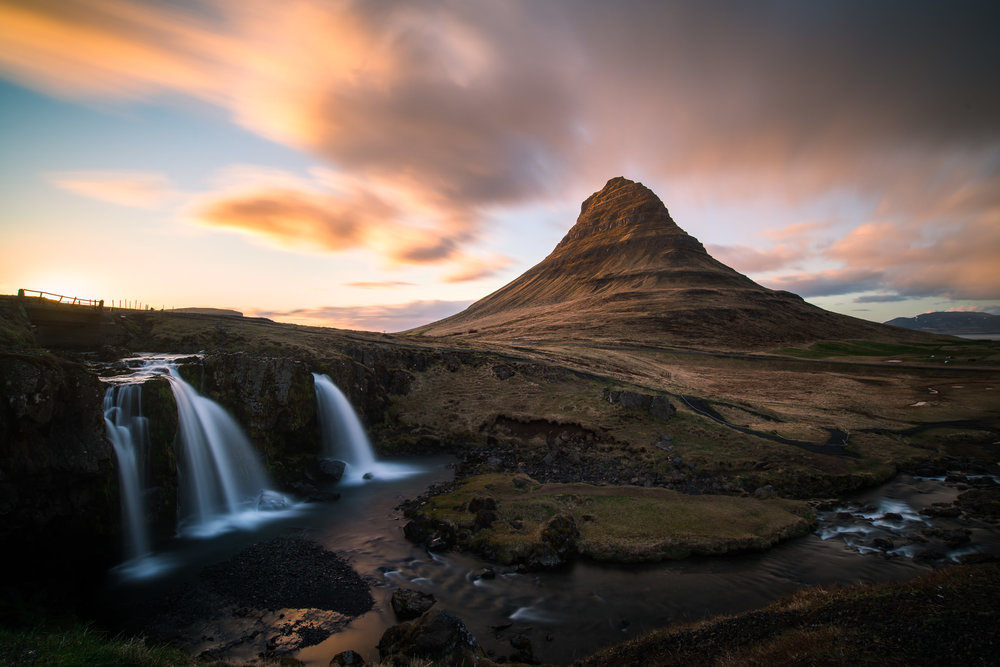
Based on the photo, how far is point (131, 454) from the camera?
26797 millimetres

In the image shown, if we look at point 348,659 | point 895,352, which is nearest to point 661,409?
point 348,659

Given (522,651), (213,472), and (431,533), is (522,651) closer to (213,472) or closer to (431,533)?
(431,533)

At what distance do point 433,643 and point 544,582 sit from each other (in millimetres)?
8482

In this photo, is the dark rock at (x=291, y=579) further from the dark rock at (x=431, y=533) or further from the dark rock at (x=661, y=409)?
the dark rock at (x=661, y=409)

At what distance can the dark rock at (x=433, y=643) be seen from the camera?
14495 millimetres

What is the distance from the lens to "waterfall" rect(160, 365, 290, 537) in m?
29.1

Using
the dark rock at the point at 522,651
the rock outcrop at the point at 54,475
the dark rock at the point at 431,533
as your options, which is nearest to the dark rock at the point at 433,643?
the dark rock at the point at 522,651

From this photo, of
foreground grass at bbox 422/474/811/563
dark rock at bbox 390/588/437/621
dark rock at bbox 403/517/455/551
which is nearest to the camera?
dark rock at bbox 390/588/437/621

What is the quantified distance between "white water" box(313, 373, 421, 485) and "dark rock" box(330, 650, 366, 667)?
22936 mm

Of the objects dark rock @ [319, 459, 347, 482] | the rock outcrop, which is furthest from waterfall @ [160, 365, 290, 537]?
the rock outcrop

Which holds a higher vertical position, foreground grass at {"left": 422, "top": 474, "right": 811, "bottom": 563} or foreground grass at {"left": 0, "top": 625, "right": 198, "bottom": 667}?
foreground grass at {"left": 0, "top": 625, "right": 198, "bottom": 667}

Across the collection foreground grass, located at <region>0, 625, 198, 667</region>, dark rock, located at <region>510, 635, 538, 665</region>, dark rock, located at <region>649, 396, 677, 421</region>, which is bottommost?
dark rock, located at <region>510, 635, 538, 665</region>

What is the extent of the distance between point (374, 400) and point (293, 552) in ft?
87.4

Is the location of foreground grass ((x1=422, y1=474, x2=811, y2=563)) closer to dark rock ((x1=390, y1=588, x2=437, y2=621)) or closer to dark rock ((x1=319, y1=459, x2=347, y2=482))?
dark rock ((x1=390, y1=588, x2=437, y2=621))
